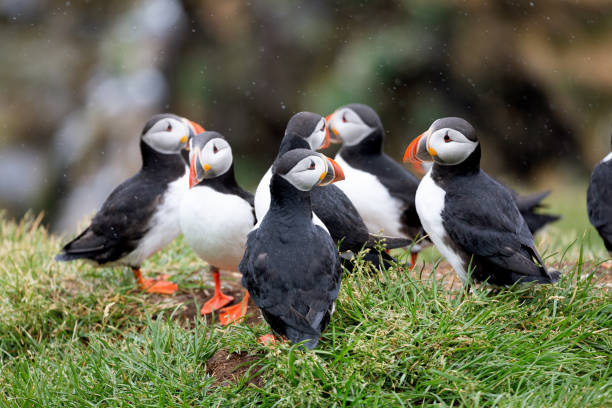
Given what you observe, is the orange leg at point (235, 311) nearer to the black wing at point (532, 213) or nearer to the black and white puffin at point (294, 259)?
the black and white puffin at point (294, 259)

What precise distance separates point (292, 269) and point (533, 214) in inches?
116

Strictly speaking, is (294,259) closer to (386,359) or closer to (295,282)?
(295,282)

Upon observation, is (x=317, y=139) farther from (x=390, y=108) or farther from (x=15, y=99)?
(x=15, y=99)

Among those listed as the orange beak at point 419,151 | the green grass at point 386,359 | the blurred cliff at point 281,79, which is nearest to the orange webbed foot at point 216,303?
the green grass at point 386,359

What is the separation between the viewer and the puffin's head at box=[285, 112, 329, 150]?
3678 millimetres

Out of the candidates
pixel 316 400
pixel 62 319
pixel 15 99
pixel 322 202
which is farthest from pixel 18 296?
pixel 15 99

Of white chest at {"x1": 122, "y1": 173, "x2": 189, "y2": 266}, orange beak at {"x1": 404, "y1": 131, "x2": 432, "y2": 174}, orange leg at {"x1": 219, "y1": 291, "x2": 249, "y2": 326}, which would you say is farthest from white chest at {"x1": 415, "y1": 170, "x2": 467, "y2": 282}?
white chest at {"x1": 122, "y1": 173, "x2": 189, "y2": 266}

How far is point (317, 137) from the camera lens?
3746 millimetres

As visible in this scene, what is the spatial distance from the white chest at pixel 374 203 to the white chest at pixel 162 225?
3.43 ft

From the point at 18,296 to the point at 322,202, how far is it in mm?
1996

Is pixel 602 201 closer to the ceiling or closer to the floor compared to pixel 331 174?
closer to the floor

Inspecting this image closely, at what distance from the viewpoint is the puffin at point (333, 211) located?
3.49 m

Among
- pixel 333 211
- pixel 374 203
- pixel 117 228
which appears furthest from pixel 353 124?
pixel 117 228

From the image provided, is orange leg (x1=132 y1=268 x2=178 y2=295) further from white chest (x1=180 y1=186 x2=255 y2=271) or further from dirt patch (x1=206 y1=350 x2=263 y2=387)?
dirt patch (x1=206 y1=350 x2=263 y2=387)
